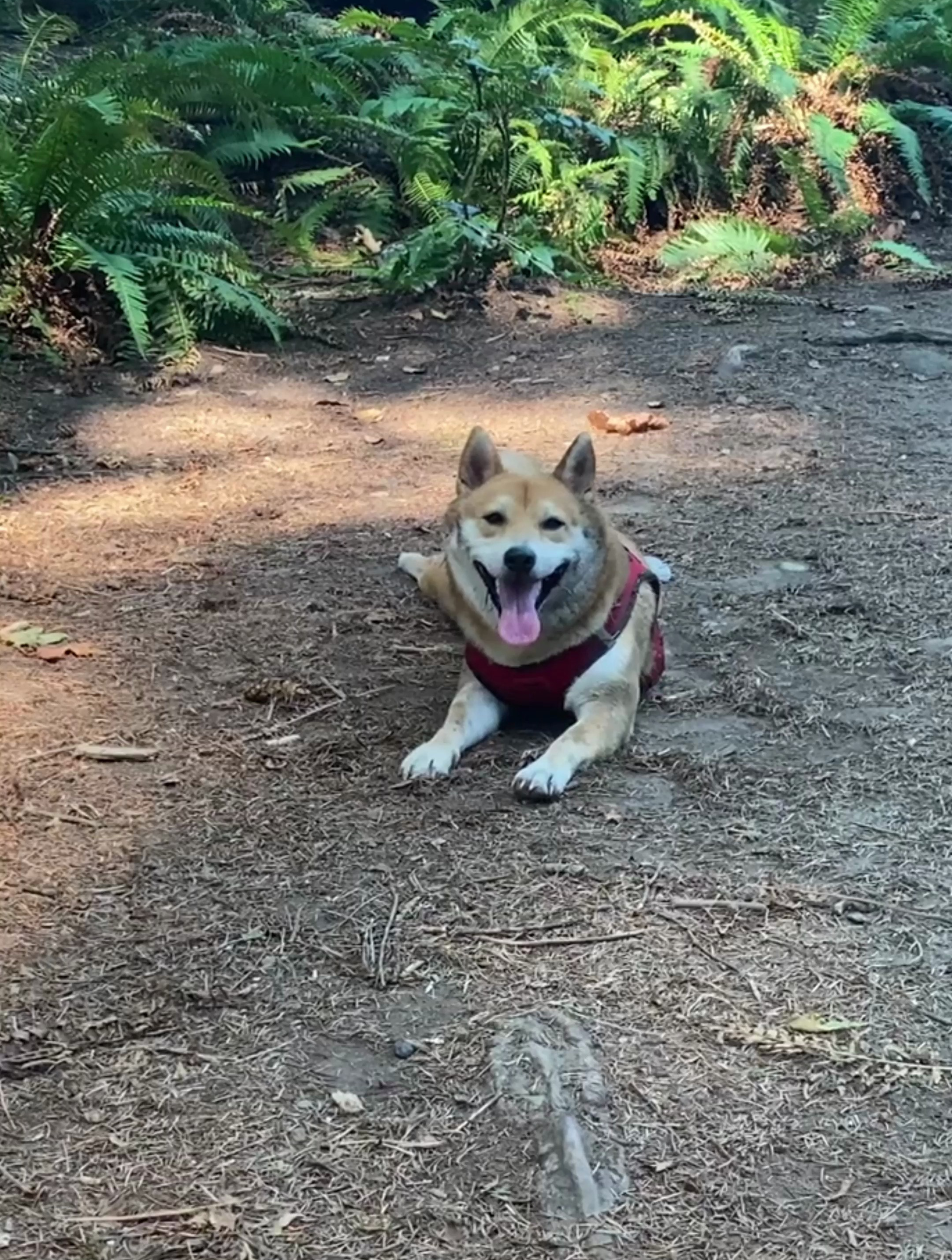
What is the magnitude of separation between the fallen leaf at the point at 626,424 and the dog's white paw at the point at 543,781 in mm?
4073

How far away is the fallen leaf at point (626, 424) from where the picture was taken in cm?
786

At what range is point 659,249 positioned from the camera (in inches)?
460

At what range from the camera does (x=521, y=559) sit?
14.1 feet

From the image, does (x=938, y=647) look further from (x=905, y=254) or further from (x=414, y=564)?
(x=905, y=254)

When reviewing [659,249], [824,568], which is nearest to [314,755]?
[824,568]

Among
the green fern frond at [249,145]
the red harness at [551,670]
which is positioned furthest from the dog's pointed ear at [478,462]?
the green fern frond at [249,145]

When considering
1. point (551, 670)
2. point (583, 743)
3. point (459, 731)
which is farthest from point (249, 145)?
point (583, 743)

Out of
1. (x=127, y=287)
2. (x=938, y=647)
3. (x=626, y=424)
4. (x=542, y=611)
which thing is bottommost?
(x=938, y=647)

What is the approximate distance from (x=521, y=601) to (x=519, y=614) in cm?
4

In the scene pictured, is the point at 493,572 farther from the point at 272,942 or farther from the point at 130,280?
the point at 130,280

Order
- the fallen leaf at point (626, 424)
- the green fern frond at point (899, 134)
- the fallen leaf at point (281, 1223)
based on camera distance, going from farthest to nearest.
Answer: the green fern frond at point (899, 134)
the fallen leaf at point (626, 424)
the fallen leaf at point (281, 1223)

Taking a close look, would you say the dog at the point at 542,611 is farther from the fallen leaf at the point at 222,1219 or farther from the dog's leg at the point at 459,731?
the fallen leaf at the point at 222,1219

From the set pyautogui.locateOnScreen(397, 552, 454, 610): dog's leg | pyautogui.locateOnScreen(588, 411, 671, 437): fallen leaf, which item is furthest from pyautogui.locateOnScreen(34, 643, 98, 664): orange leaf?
pyautogui.locateOnScreen(588, 411, 671, 437): fallen leaf

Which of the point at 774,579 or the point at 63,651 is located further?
the point at 774,579
